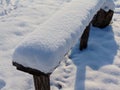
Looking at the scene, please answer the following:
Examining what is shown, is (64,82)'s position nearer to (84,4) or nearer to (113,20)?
(84,4)

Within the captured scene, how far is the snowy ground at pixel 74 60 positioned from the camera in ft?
10.8

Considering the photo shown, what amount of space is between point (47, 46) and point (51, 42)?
0.08 metres

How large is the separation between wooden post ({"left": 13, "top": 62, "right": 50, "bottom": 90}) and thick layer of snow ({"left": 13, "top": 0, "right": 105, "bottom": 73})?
0.05 metres

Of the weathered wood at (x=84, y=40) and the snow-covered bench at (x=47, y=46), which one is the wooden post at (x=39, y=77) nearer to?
the snow-covered bench at (x=47, y=46)

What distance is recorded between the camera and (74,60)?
149 inches

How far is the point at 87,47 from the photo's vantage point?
4.07m

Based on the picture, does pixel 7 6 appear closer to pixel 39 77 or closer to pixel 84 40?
pixel 84 40

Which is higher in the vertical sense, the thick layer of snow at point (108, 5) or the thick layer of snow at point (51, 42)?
the thick layer of snow at point (51, 42)

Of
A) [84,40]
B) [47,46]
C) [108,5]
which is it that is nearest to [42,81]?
[47,46]

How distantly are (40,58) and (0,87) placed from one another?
4.58 ft

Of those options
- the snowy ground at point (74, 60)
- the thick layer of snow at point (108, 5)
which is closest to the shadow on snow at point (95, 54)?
the snowy ground at point (74, 60)

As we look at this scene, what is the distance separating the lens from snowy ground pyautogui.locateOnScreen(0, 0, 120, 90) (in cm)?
329

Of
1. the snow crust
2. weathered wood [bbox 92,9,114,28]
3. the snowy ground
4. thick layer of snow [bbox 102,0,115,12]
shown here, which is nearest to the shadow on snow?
the snowy ground

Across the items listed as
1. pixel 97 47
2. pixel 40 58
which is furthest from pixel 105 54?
pixel 40 58
